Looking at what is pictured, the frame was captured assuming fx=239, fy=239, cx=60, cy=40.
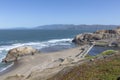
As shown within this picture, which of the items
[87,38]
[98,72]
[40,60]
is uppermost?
[98,72]

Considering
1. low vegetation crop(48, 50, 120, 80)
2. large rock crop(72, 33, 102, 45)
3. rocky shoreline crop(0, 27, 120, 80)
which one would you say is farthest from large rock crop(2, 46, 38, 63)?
low vegetation crop(48, 50, 120, 80)

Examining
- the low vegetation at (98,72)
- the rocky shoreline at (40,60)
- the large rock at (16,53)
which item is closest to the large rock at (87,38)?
the rocky shoreline at (40,60)

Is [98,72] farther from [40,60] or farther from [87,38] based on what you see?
[87,38]

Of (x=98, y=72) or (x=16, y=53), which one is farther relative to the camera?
(x=16, y=53)

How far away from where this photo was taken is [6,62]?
58.0 meters

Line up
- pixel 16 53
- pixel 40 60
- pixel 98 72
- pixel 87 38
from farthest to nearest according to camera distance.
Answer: pixel 87 38 → pixel 16 53 → pixel 40 60 → pixel 98 72

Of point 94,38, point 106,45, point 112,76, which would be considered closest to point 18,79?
point 112,76

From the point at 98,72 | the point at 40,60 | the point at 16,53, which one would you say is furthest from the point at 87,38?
the point at 98,72

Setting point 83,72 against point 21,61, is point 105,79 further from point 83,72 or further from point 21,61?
point 21,61

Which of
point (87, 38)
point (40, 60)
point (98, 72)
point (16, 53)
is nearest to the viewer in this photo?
point (98, 72)

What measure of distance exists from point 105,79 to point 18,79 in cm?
2019

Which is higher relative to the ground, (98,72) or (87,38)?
(98,72)

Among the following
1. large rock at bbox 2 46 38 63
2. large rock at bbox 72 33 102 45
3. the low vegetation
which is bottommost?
large rock at bbox 72 33 102 45

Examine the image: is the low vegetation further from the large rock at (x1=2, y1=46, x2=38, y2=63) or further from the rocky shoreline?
the large rock at (x1=2, y1=46, x2=38, y2=63)
